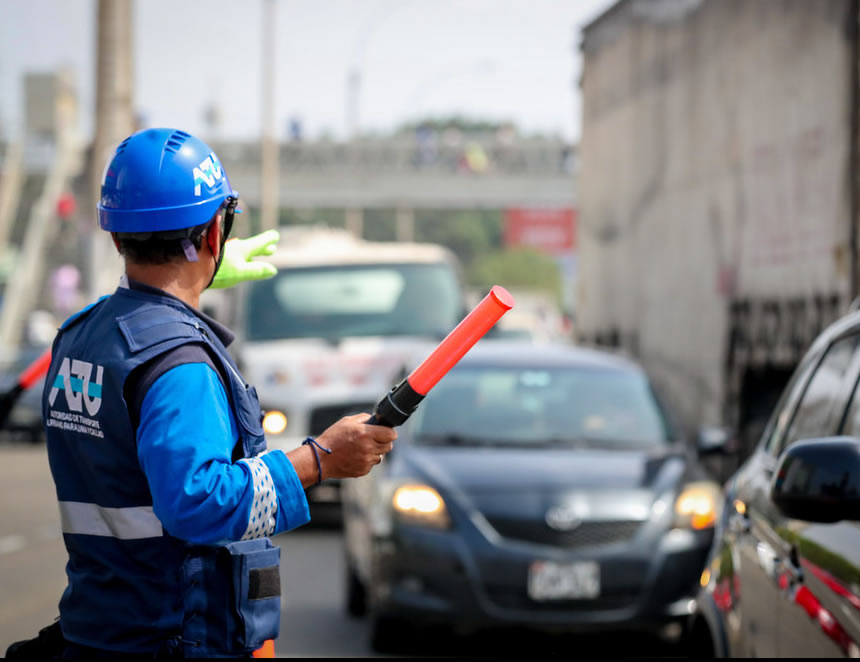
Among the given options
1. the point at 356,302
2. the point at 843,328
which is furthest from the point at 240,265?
the point at 356,302

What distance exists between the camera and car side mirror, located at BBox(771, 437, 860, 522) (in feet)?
10.6

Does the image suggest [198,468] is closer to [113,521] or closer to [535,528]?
[113,521]

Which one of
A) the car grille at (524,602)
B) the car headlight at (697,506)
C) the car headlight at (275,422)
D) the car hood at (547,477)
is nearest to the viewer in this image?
the car grille at (524,602)

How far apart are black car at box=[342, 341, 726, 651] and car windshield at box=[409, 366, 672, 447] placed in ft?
0.07

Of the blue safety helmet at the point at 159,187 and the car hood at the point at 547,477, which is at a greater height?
the blue safety helmet at the point at 159,187

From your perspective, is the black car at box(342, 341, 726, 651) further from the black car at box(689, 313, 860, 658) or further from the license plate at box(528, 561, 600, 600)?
the black car at box(689, 313, 860, 658)

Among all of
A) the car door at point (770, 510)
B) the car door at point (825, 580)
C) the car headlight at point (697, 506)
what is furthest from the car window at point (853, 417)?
the car headlight at point (697, 506)

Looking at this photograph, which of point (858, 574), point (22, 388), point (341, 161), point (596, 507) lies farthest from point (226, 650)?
point (341, 161)

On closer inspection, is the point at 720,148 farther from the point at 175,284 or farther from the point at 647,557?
the point at 175,284

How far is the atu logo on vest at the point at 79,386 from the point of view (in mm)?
2873

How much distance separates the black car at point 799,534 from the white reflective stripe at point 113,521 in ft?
4.56

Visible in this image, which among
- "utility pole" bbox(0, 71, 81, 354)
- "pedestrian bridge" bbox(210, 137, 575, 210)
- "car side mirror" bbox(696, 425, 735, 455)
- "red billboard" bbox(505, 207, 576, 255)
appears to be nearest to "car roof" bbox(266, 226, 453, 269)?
"car side mirror" bbox(696, 425, 735, 455)

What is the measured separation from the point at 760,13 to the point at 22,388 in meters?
7.86

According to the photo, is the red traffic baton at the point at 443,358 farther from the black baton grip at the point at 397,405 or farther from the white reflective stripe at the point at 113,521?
the white reflective stripe at the point at 113,521
